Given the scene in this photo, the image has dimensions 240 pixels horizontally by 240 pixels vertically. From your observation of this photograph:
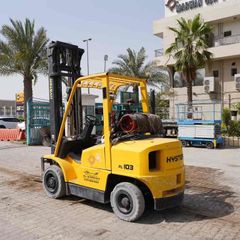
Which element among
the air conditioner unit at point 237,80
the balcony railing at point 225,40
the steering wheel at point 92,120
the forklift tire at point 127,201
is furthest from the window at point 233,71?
the forklift tire at point 127,201

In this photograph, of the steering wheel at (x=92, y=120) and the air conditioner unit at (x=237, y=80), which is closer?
the steering wheel at (x=92, y=120)

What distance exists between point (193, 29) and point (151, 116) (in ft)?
66.8

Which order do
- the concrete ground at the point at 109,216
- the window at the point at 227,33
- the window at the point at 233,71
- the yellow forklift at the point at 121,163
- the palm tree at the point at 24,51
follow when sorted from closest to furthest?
the concrete ground at the point at 109,216, the yellow forklift at the point at 121,163, the palm tree at the point at 24,51, the window at the point at 233,71, the window at the point at 227,33

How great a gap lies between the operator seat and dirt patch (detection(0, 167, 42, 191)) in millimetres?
1641

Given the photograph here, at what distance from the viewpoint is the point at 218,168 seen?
1130cm

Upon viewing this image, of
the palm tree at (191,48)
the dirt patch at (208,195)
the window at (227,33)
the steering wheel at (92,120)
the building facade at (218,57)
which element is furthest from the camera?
the window at (227,33)

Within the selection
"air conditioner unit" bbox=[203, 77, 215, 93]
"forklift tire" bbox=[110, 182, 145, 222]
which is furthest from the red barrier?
"forklift tire" bbox=[110, 182, 145, 222]

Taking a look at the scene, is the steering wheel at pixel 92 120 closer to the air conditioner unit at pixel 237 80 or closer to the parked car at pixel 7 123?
the air conditioner unit at pixel 237 80

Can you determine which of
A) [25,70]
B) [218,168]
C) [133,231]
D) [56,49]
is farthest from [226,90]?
[133,231]

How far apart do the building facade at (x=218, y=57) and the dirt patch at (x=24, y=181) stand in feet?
65.0

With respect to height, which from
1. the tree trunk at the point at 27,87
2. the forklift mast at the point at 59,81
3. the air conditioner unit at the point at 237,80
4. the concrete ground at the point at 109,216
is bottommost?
the concrete ground at the point at 109,216

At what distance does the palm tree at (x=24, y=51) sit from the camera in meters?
21.9

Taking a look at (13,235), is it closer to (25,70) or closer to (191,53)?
(25,70)

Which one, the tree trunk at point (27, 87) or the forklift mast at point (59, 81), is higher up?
the tree trunk at point (27, 87)
